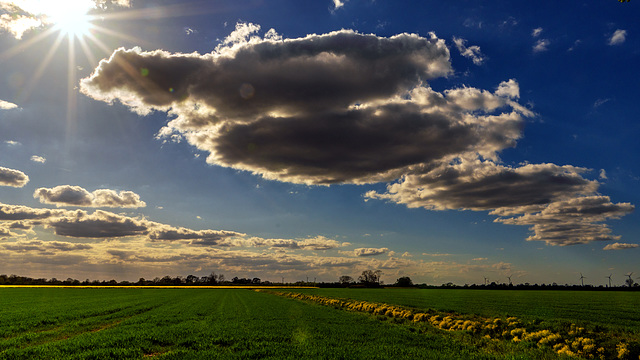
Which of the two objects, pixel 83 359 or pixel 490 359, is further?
pixel 490 359

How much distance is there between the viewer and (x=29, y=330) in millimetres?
28141

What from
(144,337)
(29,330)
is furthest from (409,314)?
(29,330)

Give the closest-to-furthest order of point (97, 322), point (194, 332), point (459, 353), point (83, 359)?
1. point (83, 359)
2. point (459, 353)
3. point (194, 332)
4. point (97, 322)

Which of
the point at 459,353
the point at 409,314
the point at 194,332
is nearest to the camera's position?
the point at 459,353

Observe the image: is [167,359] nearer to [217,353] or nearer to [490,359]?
[217,353]

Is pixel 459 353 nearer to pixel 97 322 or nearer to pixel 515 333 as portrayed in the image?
pixel 515 333

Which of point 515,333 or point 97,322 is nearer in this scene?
point 515,333

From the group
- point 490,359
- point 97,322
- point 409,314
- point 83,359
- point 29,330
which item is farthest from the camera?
point 409,314

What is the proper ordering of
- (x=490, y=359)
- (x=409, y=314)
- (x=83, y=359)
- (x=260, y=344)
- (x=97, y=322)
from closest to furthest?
(x=83, y=359), (x=490, y=359), (x=260, y=344), (x=97, y=322), (x=409, y=314)

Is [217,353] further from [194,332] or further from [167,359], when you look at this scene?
[194,332]

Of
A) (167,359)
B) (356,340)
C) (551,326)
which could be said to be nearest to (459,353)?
(356,340)

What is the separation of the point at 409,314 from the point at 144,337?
23.6 meters

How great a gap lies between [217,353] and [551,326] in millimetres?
25816

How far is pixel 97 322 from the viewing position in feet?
113
